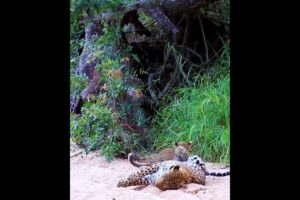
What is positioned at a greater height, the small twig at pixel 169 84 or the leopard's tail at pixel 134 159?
the small twig at pixel 169 84

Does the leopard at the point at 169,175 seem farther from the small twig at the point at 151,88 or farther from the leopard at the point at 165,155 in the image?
the small twig at the point at 151,88

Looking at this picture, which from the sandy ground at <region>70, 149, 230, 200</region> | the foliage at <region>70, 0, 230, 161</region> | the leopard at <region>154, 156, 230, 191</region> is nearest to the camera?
the sandy ground at <region>70, 149, 230, 200</region>

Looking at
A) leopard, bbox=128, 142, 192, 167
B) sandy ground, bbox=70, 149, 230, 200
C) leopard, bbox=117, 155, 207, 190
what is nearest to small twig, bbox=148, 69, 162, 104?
leopard, bbox=128, 142, 192, 167

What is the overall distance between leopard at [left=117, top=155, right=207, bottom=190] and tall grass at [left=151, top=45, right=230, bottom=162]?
0.30 meters

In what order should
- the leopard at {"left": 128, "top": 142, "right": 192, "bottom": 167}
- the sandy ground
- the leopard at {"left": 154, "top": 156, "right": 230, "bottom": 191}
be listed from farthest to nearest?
the leopard at {"left": 128, "top": 142, "right": 192, "bottom": 167}
the leopard at {"left": 154, "top": 156, "right": 230, "bottom": 191}
the sandy ground

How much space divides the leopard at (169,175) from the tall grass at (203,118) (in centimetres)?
30

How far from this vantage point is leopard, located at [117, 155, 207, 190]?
2.77 m

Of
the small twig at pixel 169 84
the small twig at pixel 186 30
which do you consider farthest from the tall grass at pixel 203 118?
the small twig at pixel 186 30

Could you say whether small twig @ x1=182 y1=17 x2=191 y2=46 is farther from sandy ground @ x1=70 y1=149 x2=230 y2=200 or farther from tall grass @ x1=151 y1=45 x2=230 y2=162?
sandy ground @ x1=70 y1=149 x2=230 y2=200

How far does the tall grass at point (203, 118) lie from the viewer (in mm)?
3275

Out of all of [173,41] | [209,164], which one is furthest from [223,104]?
[173,41]

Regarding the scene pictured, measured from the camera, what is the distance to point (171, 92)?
12.7ft

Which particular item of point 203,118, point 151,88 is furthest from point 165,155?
point 151,88
